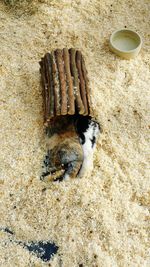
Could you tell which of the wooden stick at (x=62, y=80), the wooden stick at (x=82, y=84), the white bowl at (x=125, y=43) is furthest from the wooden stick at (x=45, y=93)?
the white bowl at (x=125, y=43)

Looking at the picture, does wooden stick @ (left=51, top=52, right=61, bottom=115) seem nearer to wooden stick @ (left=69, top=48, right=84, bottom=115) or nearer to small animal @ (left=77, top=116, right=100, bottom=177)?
wooden stick @ (left=69, top=48, right=84, bottom=115)

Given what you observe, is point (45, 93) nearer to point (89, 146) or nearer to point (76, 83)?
point (76, 83)

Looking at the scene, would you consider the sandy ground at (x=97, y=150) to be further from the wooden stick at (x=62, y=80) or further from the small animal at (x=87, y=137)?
the wooden stick at (x=62, y=80)

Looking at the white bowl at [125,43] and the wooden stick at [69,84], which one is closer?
the wooden stick at [69,84]

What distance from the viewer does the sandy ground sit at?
2527 mm

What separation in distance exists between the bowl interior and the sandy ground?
0.11m

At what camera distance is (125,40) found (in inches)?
147

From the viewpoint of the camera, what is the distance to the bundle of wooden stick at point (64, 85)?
113 inches

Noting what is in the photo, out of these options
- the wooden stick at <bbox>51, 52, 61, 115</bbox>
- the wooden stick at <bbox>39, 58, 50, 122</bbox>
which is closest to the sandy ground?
the wooden stick at <bbox>39, 58, 50, 122</bbox>

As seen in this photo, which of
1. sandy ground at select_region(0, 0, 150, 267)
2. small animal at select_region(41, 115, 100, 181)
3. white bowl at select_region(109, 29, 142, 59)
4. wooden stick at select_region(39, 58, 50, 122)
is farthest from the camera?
white bowl at select_region(109, 29, 142, 59)

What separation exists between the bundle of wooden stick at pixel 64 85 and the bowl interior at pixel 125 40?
0.63m

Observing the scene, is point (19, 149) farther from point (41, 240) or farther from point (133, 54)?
point (133, 54)

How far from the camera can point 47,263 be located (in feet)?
8.02

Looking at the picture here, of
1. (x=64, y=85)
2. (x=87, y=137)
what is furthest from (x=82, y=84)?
(x=87, y=137)
